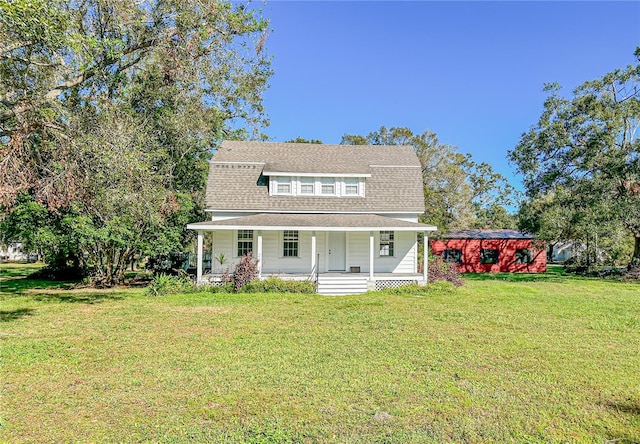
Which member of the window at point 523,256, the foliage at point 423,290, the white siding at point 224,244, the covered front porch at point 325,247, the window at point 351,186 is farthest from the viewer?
the window at point 523,256

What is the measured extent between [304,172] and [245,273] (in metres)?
5.95

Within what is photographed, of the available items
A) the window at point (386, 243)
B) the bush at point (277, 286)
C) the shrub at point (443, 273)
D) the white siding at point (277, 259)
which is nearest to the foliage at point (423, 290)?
the shrub at point (443, 273)

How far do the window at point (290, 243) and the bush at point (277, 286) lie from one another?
2768 mm

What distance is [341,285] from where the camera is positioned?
15.2m

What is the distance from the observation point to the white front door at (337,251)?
1802 cm

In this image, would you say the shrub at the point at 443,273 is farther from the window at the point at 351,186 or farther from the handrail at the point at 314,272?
the window at the point at 351,186

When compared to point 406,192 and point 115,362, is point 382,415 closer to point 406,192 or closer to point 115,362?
point 115,362

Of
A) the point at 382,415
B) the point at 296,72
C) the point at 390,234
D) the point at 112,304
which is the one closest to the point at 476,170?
the point at 390,234

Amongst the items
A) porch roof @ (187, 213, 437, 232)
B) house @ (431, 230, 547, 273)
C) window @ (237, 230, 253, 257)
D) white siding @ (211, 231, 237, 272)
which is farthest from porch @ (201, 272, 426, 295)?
house @ (431, 230, 547, 273)

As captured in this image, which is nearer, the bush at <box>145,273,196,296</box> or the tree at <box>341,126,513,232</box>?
the bush at <box>145,273,196,296</box>

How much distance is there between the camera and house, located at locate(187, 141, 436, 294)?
56.8 ft

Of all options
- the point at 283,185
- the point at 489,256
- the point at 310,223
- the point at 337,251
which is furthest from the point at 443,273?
the point at 489,256

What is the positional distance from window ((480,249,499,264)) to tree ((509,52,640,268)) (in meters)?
5.40

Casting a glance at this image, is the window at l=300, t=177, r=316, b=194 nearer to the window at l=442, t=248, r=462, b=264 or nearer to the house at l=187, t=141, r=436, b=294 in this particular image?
the house at l=187, t=141, r=436, b=294
